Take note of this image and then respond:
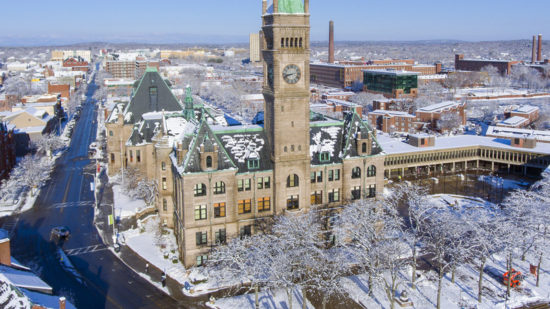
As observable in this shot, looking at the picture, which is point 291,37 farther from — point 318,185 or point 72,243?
point 72,243

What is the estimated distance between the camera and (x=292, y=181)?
213 feet

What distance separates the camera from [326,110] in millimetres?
184125

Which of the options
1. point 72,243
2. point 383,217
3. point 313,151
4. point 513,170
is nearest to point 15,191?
point 72,243

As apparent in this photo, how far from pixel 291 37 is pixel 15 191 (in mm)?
64936

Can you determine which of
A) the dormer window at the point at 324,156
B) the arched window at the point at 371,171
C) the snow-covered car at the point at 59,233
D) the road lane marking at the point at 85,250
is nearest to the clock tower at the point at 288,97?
the dormer window at the point at 324,156

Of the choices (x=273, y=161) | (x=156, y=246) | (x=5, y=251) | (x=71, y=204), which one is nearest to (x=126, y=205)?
(x=71, y=204)

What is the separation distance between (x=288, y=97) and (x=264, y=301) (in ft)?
80.6

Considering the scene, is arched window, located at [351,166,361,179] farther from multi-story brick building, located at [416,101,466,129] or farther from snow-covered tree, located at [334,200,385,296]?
multi-story brick building, located at [416,101,466,129]

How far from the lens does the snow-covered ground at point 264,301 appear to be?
53406mm

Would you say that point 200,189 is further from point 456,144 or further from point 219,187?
point 456,144

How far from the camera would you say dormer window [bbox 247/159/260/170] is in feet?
208

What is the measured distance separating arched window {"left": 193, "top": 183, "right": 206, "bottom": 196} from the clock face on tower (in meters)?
16.6

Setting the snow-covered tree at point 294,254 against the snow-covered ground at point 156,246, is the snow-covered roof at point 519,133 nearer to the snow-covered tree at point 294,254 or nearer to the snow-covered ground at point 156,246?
the snow-covered tree at point 294,254

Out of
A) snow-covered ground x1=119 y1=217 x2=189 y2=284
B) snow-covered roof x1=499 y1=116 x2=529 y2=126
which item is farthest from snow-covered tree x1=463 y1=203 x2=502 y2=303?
snow-covered roof x1=499 y1=116 x2=529 y2=126
